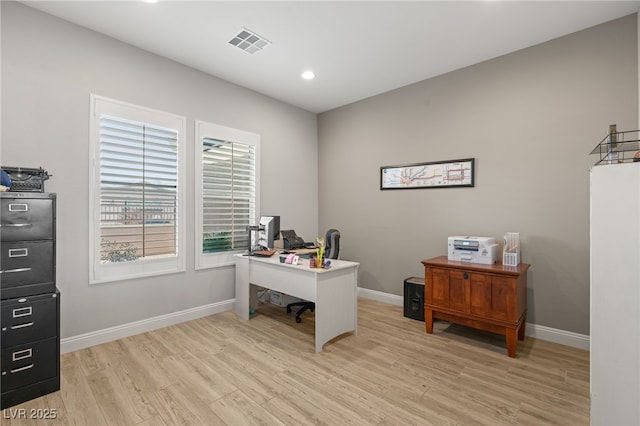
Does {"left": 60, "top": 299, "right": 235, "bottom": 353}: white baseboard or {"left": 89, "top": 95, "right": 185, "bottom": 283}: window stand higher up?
{"left": 89, "top": 95, "right": 185, "bottom": 283}: window

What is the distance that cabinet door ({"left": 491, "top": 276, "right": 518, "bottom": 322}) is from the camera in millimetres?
2686

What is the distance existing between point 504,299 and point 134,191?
3.86m

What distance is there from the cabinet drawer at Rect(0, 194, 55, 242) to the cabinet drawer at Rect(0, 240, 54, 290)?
2.0 inches

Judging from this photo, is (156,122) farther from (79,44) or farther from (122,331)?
(122,331)

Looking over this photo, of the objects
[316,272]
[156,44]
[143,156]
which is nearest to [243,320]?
[316,272]

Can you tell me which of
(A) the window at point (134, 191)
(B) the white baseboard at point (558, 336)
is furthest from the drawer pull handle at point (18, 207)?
(B) the white baseboard at point (558, 336)

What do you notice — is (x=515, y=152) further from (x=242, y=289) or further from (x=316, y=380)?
(x=242, y=289)

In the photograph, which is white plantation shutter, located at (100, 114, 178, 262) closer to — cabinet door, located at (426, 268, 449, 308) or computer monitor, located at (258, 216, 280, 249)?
computer monitor, located at (258, 216, 280, 249)

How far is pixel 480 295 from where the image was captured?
2867mm

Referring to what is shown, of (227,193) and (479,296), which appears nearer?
(479,296)

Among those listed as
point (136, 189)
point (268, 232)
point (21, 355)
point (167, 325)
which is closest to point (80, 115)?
point (136, 189)

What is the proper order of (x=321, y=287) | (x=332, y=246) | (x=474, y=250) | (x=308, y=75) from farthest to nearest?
(x=308, y=75) < (x=332, y=246) < (x=474, y=250) < (x=321, y=287)

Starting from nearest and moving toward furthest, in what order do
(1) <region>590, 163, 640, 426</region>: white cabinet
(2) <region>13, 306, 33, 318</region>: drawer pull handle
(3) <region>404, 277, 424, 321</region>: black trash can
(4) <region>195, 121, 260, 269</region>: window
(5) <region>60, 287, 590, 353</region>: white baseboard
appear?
1. (1) <region>590, 163, 640, 426</region>: white cabinet
2. (2) <region>13, 306, 33, 318</region>: drawer pull handle
3. (5) <region>60, 287, 590, 353</region>: white baseboard
4. (3) <region>404, 277, 424, 321</region>: black trash can
5. (4) <region>195, 121, 260, 269</region>: window

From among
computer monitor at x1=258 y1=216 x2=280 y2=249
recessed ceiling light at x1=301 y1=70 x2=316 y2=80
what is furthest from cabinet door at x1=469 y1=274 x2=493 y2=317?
recessed ceiling light at x1=301 y1=70 x2=316 y2=80
